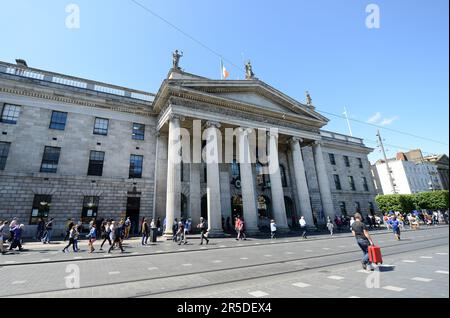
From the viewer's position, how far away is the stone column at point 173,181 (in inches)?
700

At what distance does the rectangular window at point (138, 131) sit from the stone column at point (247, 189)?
10359mm

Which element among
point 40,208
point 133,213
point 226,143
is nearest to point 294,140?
point 226,143

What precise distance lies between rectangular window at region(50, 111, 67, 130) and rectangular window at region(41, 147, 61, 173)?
6.69 ft

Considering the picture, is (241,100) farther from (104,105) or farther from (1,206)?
(1,206)

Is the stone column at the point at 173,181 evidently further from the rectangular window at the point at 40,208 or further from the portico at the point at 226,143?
the rectangular window at the point at 40,208

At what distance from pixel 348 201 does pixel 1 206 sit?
4160cm

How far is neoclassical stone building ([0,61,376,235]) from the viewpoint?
1825 centimetres

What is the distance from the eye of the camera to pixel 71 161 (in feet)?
64.4

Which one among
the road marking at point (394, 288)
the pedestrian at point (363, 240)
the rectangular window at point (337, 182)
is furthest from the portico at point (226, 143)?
the road marking at point (394, 288)

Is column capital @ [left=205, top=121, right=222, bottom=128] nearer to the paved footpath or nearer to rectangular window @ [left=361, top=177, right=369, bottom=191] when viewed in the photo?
the paved footpath

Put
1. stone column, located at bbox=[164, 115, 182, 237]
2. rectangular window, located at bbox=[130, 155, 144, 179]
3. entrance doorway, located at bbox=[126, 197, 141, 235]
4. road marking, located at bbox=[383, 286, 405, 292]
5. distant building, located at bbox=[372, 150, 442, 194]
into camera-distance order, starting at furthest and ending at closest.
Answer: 1. distant building, located at bbox=[372, 150, 442, 194]
2. rectangular window, located at bbox=[130, 155, 144, 179]
3. entrance doorway, located at bbox=[126, 197, 141, 235]
4. stone column, located at bbox=[164, 115, 182, 237]
5. road marking, located at bbox=[383, 286, 405, 292]

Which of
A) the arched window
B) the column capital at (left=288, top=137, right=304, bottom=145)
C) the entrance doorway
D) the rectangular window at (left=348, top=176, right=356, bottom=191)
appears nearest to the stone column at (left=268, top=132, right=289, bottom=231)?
the column capital at (left=288, top=137, right=304, bottom=145)
